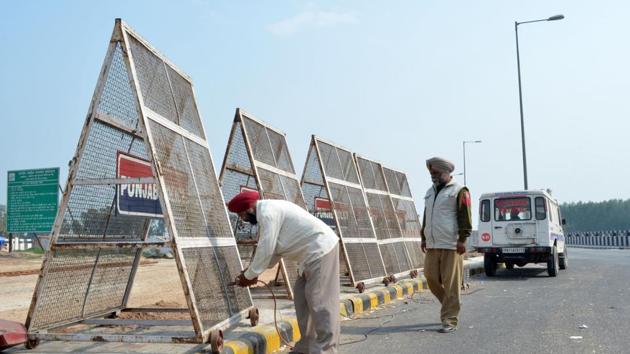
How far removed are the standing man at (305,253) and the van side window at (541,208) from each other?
11.7 metres

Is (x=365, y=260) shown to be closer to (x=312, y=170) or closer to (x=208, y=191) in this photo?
(x=312, y=170)

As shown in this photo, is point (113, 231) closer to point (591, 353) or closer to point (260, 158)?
point (260, 158)

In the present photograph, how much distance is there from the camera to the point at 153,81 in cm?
593

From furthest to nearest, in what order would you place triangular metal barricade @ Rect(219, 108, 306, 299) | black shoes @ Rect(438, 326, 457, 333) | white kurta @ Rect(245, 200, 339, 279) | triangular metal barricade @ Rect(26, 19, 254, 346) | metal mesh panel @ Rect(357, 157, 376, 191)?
metal mesh panel @ Rect(357, 157, 376, 191) → triangular metal barricade @ Rect(219, 108, 306, 299) → black shoes @ Rect(438, 326, 457, 333) → triangular metal barricade @ Rect(26, 19, 254, 346) → white kurta @ Rect(245, 200, 339, 279)

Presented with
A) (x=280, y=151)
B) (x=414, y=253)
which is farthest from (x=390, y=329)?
(x=414, y=253)

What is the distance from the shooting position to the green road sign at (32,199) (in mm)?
26375

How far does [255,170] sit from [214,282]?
2.91 metres

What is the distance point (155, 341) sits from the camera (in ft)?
16.7

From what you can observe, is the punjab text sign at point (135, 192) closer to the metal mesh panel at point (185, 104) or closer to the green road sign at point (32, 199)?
the metal mesh panel at point (185, 104)

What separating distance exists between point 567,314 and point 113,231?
5.80 m

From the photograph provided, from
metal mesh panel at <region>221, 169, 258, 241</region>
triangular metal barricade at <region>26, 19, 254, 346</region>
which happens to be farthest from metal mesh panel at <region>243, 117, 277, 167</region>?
triangular metal barricade at <region>26, 19, 254, 346</region>

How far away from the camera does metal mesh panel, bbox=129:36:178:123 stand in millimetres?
5594

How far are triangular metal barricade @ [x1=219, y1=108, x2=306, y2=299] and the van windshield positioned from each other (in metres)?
7.50

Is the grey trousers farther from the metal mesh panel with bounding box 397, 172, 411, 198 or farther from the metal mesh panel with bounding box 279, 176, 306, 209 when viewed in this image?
the metal mesh panel with bounding box 397, 172, 411, 198
